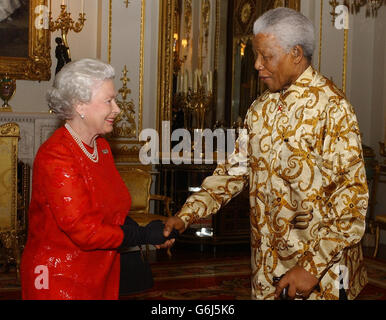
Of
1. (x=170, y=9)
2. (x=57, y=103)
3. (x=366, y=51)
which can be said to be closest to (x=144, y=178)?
(x=170, y=9)

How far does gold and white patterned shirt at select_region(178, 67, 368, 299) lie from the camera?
197 centimetres

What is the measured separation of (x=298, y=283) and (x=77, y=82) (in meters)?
1.04

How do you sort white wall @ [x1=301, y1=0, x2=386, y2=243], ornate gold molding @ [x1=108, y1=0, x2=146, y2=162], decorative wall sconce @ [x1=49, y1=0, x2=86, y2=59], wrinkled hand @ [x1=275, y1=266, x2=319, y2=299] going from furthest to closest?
white wall @ [x1=301, y1=0, x2=386, y2=243] < ornate gold molding @ [x1=108, y1=0, x2=146, y2=162] < decorative wall sconce @ [x1=49, y1=0, x2=86, y2=59] < wrinkled hand @ [x1=275, y1=266, x2=319, y2=299]

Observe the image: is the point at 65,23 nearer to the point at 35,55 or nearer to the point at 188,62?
the point at 35,55

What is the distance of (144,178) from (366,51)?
3.53 m

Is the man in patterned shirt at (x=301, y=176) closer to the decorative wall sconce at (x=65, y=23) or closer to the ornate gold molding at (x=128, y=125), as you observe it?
the decorative wall sconce at (x=65, y=23)

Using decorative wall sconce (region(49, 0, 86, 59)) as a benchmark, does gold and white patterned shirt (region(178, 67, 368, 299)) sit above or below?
below

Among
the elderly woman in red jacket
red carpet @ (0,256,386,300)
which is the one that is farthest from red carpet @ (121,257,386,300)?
the elderly woman in red jacket

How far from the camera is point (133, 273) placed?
241 centimetres

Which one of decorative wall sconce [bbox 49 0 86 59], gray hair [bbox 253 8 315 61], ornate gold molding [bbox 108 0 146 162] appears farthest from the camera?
ornate gold molding [bbox 108 0 146 162]

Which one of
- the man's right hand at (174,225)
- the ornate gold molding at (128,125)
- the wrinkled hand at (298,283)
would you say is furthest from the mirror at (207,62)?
the wrinkled hand at (298,283)

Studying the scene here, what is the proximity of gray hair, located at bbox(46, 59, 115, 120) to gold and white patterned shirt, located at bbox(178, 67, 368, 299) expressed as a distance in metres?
0.60

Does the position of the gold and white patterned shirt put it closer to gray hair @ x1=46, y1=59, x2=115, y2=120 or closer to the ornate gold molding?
gray hair @ x1=46, y1=59, x2=115, y2=120

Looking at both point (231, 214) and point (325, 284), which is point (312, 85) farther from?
point (231, 214)
